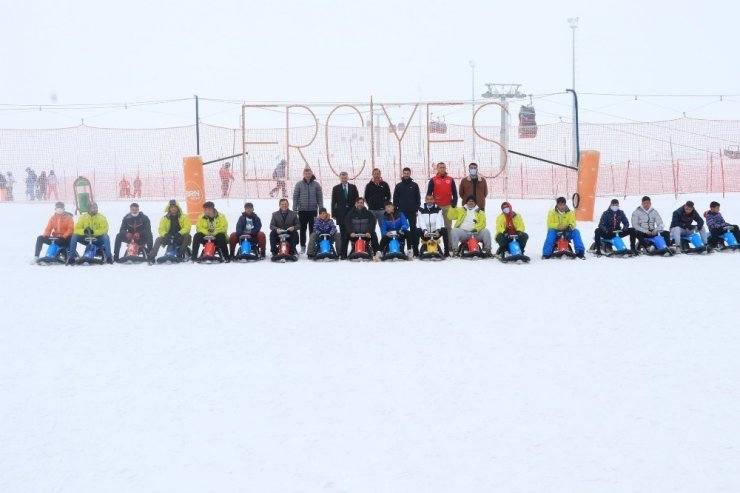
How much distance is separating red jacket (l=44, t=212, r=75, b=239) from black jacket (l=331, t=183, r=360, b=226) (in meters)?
4.55

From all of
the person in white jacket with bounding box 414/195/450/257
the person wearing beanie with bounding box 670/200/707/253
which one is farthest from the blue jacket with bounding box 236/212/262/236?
the person wearing beanie with bounding box 670/200/707/253

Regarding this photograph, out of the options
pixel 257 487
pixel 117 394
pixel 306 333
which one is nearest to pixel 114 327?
pixel 306 333

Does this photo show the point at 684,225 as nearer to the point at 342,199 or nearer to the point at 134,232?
the point at 342,199

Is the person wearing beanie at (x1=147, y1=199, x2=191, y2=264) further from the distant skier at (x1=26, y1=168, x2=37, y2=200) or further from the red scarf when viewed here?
the distant skier at (x1=26, y1=168, x2=37, y2=200)

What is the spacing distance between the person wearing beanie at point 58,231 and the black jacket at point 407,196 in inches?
224

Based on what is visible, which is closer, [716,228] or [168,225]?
[168,225]

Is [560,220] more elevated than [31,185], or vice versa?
[31,185]

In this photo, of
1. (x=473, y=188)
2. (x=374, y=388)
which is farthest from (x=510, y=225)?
(x=374, y=388)

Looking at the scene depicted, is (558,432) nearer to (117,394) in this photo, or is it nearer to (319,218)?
(117,394)

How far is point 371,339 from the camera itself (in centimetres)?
773

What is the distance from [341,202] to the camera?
15055 millimetres

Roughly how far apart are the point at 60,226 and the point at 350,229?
16.5 feet

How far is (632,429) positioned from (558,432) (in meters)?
0.45

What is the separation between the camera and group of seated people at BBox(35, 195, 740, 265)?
14.4m
